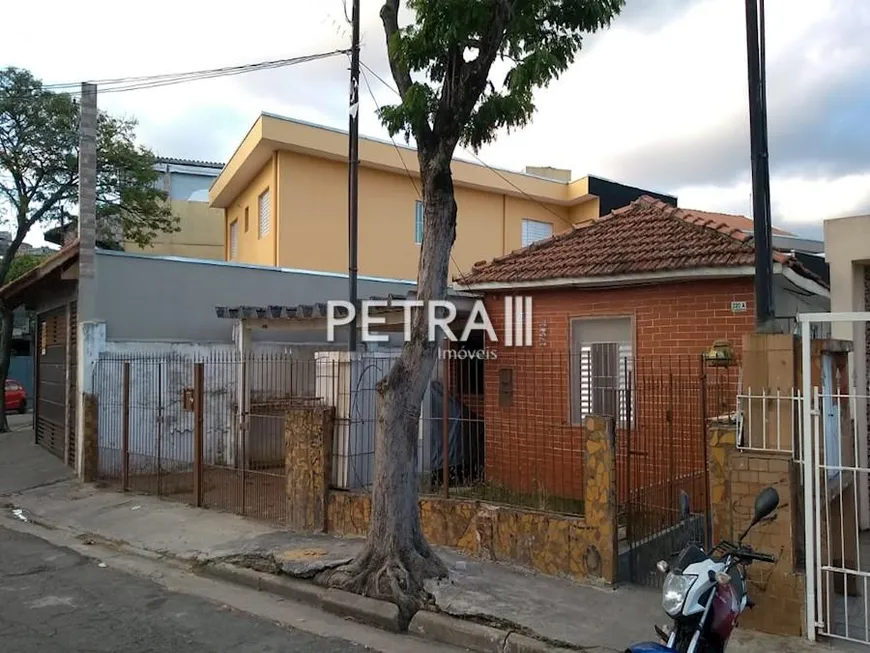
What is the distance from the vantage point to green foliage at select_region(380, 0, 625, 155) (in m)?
6.27

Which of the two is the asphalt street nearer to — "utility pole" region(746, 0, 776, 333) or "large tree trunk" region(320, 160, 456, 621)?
"large tree trunk" region(320, 160, 456, 621)

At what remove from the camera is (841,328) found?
30.1 feet

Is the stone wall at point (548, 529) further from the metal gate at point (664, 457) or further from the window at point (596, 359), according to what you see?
the window at point (596, 359)

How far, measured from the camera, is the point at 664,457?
8.52 metres

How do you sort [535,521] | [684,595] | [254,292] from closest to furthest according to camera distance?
[684,595]
[535,521]
[254,292]

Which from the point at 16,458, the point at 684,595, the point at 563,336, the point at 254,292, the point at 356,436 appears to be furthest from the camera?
the point at 16,458

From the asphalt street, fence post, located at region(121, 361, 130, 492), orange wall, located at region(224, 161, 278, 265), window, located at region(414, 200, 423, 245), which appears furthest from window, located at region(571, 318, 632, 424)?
window, located at region(414, 200, 423, 245)

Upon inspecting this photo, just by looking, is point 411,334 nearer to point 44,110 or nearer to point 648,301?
point 648,301

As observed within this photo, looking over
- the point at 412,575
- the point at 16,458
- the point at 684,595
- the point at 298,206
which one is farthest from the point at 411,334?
the point at 16,458

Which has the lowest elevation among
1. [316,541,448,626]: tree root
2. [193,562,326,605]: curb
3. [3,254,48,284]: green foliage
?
[193,562,326,605]: curb

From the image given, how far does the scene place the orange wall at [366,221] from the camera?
1656 cm

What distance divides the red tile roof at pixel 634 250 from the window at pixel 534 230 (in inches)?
418

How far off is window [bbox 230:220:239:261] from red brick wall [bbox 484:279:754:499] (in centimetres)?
1220

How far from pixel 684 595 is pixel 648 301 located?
19.4 feet
